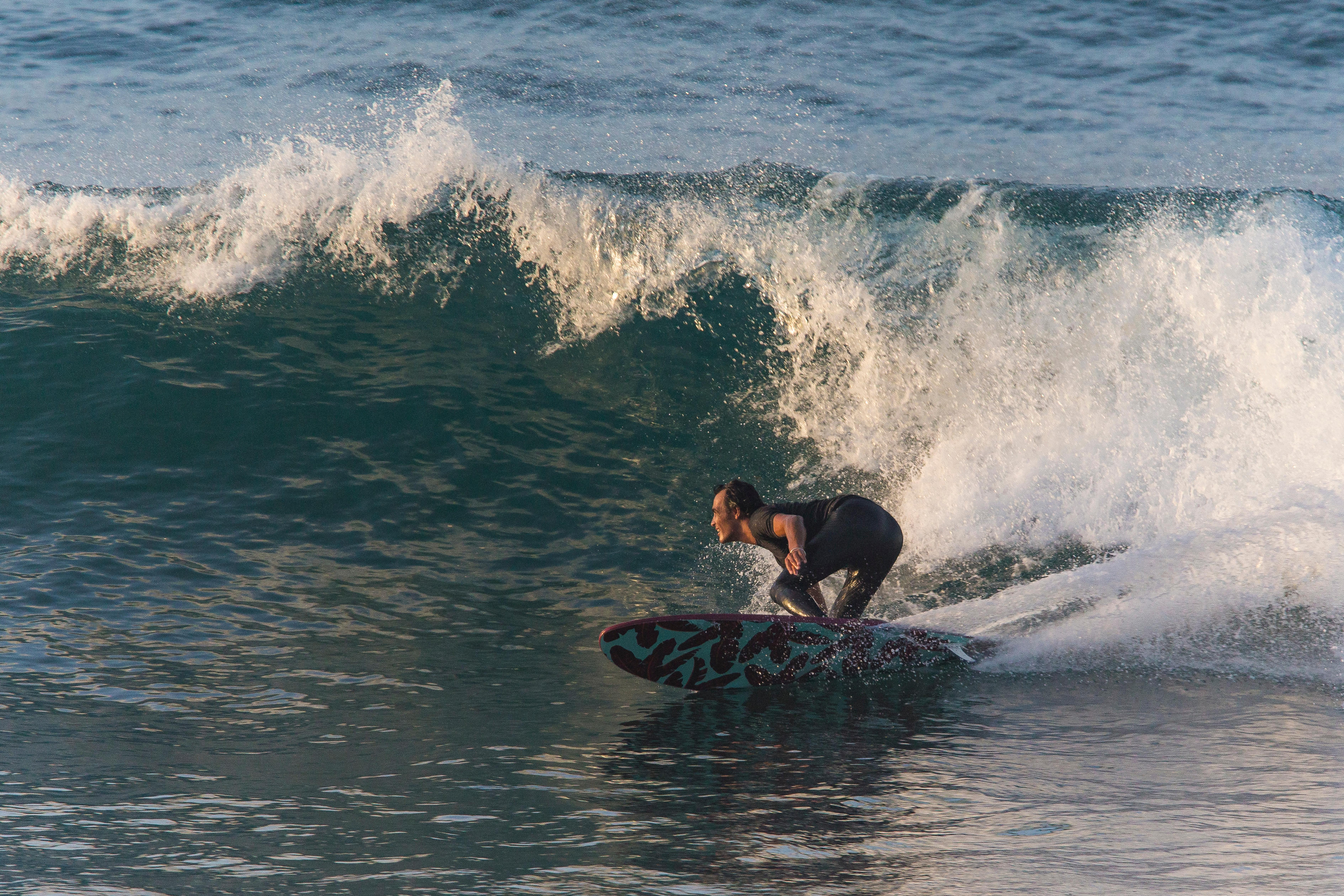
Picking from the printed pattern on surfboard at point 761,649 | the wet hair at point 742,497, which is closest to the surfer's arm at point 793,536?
the wet hair at point 742,497

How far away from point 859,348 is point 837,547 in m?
4.14

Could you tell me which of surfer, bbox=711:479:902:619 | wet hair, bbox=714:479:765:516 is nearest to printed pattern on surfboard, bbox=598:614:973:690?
surfer, bbox=711:479:902:619

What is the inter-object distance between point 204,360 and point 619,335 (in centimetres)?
391

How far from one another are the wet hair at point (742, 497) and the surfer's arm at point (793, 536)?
160 millimetres

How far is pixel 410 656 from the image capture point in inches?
221

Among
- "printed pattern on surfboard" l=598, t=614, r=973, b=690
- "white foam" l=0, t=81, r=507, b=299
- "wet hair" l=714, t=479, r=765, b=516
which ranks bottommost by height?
"printed pattern on surfboard" l=598, t=614, r=973, b=690

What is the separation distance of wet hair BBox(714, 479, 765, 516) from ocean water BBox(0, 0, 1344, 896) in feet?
3.54

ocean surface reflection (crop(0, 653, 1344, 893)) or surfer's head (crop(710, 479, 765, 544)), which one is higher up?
surfer's head (crop(710, 479, 765, 544))

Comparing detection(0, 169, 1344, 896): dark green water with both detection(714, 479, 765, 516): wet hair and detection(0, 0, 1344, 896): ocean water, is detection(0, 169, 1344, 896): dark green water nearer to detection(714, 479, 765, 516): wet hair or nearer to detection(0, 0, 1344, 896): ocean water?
detection(0, 0, 1344, 896): ocean water

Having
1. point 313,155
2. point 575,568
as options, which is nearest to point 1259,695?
point 575,568

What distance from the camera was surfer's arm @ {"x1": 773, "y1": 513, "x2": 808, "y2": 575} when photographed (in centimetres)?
548

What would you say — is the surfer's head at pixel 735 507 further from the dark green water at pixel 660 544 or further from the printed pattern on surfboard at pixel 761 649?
the dark green water at pixel 660 544

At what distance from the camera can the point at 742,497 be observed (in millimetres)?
5730

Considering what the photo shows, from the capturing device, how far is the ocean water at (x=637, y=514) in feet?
11.0
